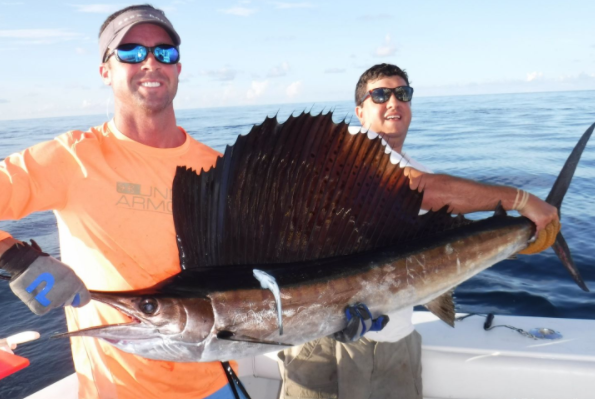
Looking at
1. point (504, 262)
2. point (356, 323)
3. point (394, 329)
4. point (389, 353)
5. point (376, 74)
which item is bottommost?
point (504, 262)

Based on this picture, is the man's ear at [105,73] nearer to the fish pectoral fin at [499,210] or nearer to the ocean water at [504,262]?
the ocean water at [504,262]

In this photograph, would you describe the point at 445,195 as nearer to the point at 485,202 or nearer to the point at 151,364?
the point at 485,202

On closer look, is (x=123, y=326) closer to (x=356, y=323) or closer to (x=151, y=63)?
(x=356, y=323)

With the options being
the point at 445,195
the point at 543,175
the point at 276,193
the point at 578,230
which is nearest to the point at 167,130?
the point at 276,193

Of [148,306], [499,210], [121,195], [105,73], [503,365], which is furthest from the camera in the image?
[503,365]

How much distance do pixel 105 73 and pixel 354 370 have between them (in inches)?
71.9

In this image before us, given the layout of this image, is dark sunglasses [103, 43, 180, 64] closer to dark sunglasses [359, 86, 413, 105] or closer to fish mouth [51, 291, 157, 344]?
fish mouth [51, 291, 157, 344]

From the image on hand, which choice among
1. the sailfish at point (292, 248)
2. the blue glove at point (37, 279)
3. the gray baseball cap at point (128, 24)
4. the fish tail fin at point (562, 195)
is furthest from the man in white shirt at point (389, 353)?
the blue glove at point (37, 279)

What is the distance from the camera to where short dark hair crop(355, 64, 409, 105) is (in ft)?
9.20

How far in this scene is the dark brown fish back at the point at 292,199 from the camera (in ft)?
5.61

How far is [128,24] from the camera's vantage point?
1892 mm

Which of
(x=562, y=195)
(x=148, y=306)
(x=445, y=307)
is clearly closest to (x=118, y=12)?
(x=148, y=306)

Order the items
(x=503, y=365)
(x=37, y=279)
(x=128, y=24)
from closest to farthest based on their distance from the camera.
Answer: (x=37, y=279) < (x=128, y=24) < (x=503, y=365)

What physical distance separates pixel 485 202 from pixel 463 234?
0.23 m
